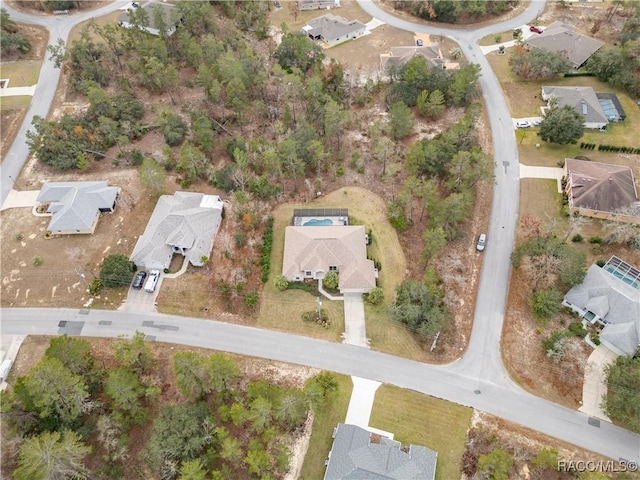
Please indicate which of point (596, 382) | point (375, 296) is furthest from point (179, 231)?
point (596, 382)

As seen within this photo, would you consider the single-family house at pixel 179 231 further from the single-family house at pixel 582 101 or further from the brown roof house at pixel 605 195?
the single-family house at pixel 582 101

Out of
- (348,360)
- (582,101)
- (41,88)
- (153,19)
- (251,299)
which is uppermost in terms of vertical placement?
(153,19)

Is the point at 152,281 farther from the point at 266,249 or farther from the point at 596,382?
the point at 596,382

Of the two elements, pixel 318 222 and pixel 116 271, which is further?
pixel 318 222

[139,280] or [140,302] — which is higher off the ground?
[139,280]

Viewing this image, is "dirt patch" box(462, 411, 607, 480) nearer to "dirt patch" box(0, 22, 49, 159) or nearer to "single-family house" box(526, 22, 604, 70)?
"single-family house" box(526, 22, 604, 70)

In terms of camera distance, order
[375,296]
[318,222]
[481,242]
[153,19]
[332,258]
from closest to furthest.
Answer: [375,296] < [332,258] < [481,242] < [318,222] < [153,19]

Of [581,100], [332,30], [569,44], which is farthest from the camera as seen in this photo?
[332,30]

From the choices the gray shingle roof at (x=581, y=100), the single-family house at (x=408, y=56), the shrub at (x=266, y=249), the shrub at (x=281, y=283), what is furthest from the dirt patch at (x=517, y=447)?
the single-family house at (x=408, y=56)
